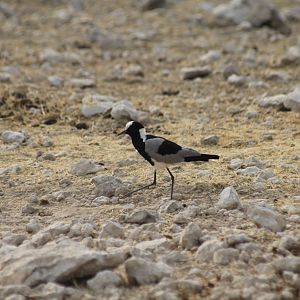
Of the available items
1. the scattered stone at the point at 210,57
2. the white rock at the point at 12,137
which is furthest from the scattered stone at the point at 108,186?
the scattered stone at the point at 210,57

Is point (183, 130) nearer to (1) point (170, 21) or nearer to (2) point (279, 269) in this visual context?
(2) point (279, 269)

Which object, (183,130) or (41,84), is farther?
(41,84)

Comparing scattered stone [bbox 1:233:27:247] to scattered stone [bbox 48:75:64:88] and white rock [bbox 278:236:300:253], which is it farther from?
scattered stone [bbox 48:75:64:88]

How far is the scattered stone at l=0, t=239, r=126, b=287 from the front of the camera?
15.3 ft

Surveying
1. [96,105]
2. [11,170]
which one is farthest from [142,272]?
[96,105]

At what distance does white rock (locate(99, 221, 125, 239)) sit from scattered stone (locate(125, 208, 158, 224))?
0.78ft

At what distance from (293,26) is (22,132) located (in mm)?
8078

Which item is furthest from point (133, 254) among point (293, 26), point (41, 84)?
point (293, 26)

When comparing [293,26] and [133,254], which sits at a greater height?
[133,254]

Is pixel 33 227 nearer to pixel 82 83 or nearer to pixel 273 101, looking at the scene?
pixel 273 101

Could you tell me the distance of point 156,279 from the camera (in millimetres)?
4707

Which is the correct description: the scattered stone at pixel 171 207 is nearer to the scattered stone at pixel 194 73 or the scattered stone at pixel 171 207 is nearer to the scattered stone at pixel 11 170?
the scattered stone at pixel 11 170

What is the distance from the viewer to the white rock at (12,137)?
8016 millimetres

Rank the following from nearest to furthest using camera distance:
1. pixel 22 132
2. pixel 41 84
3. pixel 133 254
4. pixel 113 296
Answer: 1. pixel 113 296
2. pixel 133 254
3. pixel 22 132
4. pixel 41 84
